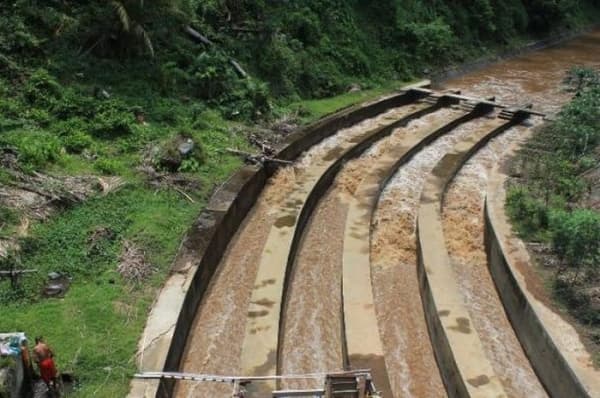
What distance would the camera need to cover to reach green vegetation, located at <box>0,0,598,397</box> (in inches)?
294

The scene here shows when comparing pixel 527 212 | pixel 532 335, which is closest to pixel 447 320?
pixel 532 335

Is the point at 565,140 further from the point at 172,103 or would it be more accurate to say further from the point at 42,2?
the point at 42,2

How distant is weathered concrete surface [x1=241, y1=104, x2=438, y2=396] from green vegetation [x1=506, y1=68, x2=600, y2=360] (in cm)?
418

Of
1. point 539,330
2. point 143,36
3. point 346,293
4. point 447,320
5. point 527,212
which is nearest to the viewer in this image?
point 539,330

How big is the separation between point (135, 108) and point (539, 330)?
9.67 meters

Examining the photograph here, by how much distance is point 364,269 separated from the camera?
949 cm

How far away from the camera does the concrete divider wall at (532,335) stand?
22.3 ft

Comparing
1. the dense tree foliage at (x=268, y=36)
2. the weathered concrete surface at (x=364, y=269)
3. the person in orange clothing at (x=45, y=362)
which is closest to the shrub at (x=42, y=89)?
the dense tree foliage at (x=268, y=36)

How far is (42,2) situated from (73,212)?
307 inches

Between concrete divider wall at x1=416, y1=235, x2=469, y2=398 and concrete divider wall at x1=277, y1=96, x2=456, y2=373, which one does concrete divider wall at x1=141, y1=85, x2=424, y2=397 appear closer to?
concrete divider wall at x1=277, y1=96, x2=456, y2=373

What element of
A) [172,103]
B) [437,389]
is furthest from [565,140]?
[172,103]

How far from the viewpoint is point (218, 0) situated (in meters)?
17.5

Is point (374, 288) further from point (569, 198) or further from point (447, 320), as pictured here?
point (569, 198)

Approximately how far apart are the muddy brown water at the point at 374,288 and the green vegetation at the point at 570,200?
3.41 feet
